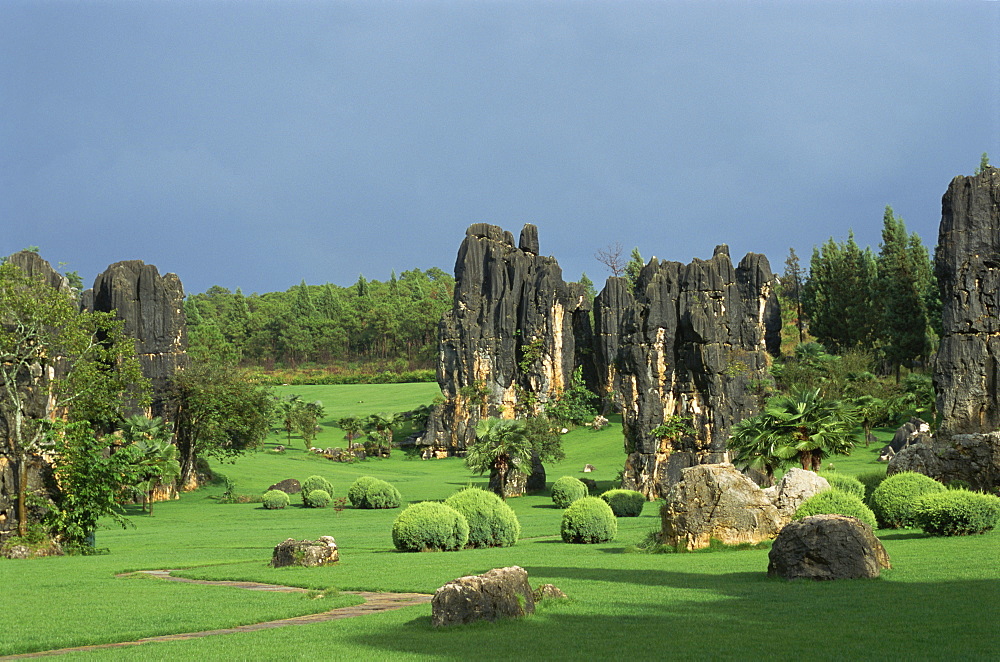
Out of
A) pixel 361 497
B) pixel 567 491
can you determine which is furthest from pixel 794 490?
pixel 361 497

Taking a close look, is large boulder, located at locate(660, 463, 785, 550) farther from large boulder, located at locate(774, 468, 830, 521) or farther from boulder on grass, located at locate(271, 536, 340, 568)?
boulder on grass, located at locate(271, 536, 340, 568)

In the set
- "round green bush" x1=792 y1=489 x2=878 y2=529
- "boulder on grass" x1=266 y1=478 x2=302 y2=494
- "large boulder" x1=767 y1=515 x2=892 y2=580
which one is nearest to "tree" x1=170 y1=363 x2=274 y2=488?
A: "boulder on grass" x1=266 y1=478 x2=302 y2=494

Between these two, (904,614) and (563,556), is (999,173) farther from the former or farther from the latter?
(904,614)

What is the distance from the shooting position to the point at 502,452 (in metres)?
51.8

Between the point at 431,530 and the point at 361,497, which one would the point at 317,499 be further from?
the point at 431,530

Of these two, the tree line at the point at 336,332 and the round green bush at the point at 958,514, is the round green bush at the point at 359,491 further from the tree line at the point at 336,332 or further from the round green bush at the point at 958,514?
the tree line at the point at 336,332

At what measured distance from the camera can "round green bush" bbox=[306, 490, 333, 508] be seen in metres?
49.9

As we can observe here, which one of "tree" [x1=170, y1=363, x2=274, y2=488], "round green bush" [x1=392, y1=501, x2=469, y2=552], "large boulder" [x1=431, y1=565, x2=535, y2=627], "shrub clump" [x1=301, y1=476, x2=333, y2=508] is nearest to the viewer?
"large boulder" [x1=431, y1=565, x2=535, y2=627]

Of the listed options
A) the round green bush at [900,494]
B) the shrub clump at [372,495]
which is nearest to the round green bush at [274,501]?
the shrub clump at [372,495]

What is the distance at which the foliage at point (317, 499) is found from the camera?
49875mm

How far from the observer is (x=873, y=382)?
69.5 meters

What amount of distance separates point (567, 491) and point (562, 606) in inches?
1275

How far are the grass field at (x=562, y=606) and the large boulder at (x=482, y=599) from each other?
24 cm

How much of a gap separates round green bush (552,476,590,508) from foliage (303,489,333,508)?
1253cm
